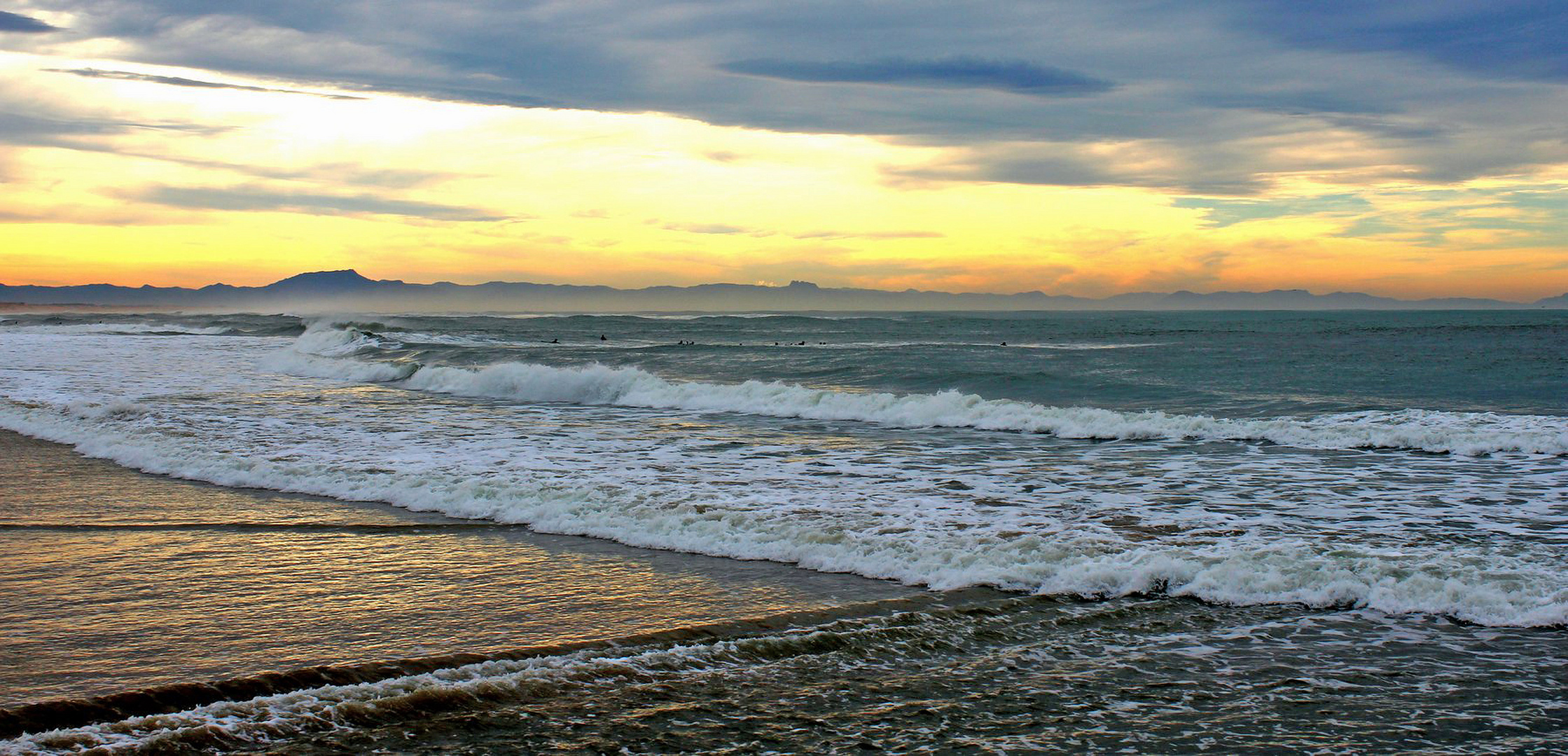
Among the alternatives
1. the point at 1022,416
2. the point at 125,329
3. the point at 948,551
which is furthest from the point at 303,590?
the point at 125,329

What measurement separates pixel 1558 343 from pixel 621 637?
52.9 meters

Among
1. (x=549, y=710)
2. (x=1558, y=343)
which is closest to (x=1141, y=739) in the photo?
(x=549, y=710)

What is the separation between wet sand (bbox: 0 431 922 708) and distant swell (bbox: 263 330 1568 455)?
418 inches

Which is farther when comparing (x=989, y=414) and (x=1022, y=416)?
(x=989, y=414)

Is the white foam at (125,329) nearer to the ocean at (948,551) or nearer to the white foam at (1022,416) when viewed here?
the ocean at (948,551)

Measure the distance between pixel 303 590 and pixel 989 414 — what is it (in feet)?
45.0

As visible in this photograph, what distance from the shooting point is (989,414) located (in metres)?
18.6

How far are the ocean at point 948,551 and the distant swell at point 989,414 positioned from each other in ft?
0.34

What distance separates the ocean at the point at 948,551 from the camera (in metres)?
4.68

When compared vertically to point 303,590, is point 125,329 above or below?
above

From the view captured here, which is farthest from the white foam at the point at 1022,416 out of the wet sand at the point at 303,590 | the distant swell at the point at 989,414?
the wet sand at the point at 303,590

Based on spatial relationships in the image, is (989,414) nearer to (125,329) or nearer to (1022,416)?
(1022,416)

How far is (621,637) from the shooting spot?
583 centimetres

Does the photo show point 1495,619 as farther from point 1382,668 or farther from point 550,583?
point 550,583
